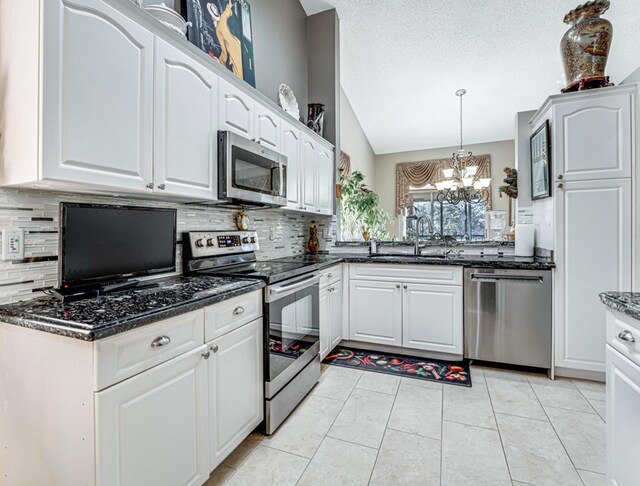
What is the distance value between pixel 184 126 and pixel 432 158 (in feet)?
20.9

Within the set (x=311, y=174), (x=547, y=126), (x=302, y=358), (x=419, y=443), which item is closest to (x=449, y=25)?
(x=547, y=126)

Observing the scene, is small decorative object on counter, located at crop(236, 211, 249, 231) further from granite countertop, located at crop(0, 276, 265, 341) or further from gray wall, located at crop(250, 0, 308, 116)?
gray wall, located at crop(250, 0, 308, 116)

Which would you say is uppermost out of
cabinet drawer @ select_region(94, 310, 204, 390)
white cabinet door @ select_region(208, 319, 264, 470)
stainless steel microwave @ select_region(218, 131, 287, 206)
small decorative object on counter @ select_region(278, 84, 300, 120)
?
small decorative object on counter @ select_region(278, 84, 300, 120)

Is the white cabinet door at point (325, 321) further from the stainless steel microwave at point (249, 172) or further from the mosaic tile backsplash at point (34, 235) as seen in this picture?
the mosaic tile backsplash at point (34, 235)

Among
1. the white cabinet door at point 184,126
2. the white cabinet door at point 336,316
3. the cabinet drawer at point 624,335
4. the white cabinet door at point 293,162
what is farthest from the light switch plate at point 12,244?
the cabinet drawer at point 624,335

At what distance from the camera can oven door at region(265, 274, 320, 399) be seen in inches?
69.9

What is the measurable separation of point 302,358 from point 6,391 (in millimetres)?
1437

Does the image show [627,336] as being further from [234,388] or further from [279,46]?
[279,46]

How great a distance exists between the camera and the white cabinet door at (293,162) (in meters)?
2.57

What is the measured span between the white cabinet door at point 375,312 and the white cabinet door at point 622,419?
1.71 m

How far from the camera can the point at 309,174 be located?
2.95 meters

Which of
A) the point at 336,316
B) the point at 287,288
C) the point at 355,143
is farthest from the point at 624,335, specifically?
the point at 355,143

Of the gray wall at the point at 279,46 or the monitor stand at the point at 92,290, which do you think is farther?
the gray wall at the point at 279,46

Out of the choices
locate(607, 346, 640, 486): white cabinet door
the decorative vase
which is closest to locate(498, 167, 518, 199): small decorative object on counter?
the decorative vase
